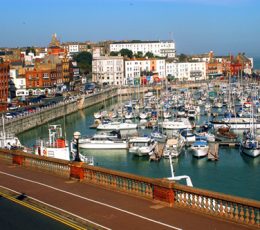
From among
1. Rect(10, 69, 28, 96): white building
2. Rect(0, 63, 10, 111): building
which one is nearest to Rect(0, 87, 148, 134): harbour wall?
Rect(0, 63, 10, 111): building

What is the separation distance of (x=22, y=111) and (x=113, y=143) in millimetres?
25438

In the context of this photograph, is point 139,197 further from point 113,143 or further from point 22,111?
point 22,111

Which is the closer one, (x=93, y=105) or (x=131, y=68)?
(x=93, y=105)

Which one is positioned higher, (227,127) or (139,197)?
(139,197)

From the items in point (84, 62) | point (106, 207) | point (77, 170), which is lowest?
point (106, 207)

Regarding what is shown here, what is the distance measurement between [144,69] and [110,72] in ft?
34.6

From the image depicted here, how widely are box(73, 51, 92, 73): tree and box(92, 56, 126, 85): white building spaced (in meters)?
5.66

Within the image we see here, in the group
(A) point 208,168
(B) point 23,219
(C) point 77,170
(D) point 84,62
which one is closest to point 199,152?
(A) point 208,168

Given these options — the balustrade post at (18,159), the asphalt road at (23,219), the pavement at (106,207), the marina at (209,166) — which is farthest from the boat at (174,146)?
the asphalt road at (23,219)

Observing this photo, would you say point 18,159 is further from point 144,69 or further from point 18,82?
point 144,69

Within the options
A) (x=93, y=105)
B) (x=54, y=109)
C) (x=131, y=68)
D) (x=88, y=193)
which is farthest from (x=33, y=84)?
(x=88, y=193)

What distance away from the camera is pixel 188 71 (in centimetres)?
15525

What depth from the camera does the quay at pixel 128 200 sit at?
37.4 feet

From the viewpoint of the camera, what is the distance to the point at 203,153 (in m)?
42.9
